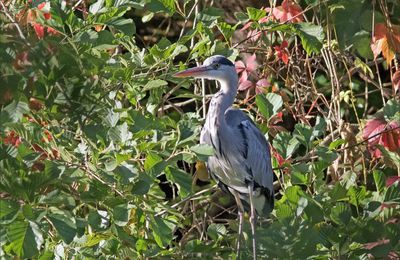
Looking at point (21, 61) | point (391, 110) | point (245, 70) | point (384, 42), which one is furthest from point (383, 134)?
point (21, 61)

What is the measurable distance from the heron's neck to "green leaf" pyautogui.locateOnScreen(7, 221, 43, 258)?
65.0 inches

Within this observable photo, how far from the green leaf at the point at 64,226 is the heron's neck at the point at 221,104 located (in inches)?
60.7

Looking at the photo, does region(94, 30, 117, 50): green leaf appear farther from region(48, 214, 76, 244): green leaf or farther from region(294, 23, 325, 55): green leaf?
region(294, 23, 325, 55): green leaf

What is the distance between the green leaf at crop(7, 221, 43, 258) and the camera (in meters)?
2.59

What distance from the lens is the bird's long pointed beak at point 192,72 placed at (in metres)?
3.72

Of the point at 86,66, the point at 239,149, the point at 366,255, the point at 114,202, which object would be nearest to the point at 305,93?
the point at 239,149

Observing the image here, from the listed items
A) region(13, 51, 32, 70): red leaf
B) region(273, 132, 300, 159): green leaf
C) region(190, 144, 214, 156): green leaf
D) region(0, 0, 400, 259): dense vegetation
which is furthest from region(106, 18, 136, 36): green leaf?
region(13, 51, 32, 70): red leaf

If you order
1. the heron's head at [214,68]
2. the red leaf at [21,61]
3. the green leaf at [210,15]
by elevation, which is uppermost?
the red leaf at [21,61]

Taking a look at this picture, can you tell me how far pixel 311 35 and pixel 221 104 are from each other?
0.65 metres

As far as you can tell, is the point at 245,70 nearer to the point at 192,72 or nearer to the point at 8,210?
the point at 192,72

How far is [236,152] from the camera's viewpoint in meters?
4.29

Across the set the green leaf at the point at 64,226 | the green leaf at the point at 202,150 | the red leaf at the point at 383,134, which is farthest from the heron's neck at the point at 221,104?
the green leaf at the point at 64,226

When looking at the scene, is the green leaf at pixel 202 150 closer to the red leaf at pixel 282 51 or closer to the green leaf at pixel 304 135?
the green leaf at pixel 304 135

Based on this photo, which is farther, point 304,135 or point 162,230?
point 304,135
